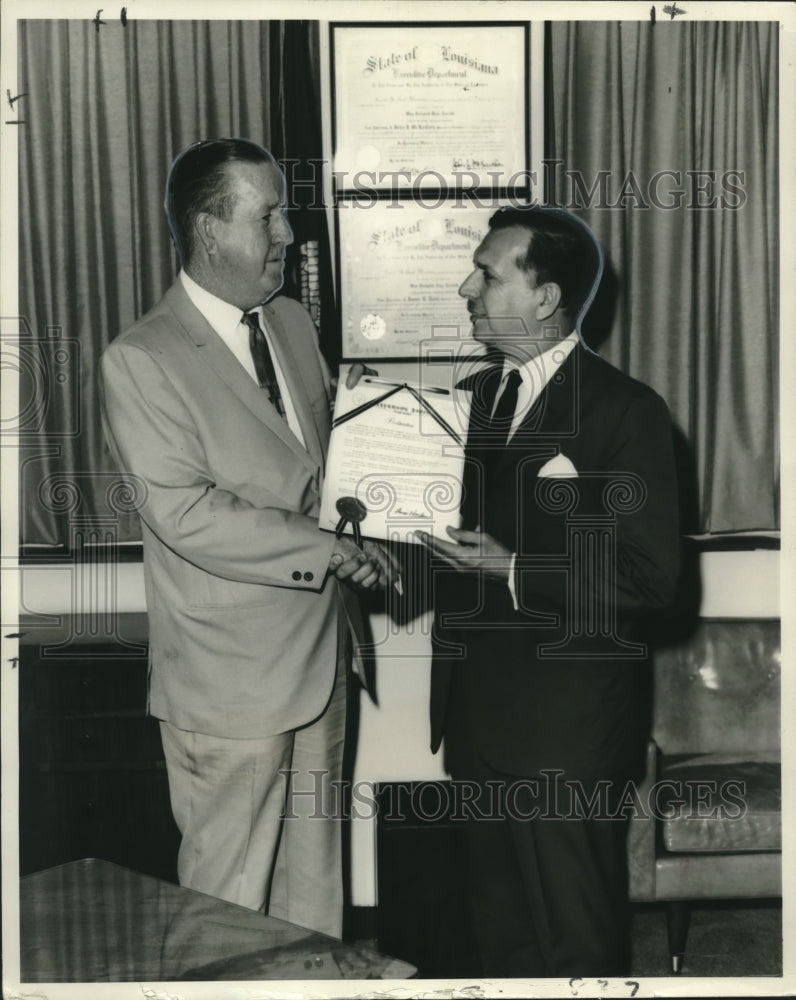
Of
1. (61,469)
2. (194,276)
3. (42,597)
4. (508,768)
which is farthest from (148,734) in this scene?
(194,276)

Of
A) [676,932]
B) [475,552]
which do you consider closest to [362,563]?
[475,552]

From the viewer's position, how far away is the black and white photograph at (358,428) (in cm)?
250

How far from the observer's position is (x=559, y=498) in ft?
8.28

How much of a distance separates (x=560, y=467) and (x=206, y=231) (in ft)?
3.14

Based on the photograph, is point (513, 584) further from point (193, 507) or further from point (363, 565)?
point (193, 507)

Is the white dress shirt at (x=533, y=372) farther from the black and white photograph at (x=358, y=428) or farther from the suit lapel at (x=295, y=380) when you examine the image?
the suit lapel at (x=295, y=380)

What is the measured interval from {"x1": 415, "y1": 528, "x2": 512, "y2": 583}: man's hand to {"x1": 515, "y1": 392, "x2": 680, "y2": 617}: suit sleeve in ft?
0.14

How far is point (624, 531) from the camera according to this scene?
2.52m

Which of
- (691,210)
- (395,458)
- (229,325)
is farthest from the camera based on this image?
(691,210)

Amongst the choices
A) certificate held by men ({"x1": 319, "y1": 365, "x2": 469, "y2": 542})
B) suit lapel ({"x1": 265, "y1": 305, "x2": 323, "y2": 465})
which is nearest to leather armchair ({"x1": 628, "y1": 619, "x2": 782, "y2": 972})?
certificate held by men ({"x1": 319, "y1": 365, "x2": 469, "y2": 542})

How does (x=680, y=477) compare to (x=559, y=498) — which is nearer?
(x=559, y=498)

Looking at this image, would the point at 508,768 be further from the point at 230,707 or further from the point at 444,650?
the point at 230,707

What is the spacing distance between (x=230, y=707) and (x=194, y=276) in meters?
0.98

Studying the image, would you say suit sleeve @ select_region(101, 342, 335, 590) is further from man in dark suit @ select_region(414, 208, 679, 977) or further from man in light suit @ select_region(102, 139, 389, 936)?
man in dark suit @ select_region(414, 208, 679, 977)
